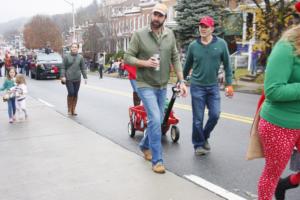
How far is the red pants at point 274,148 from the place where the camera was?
10.8 feet

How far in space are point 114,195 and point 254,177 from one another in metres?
1.76

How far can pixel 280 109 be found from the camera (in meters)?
3.28

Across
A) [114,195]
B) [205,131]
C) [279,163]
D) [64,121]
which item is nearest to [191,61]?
[205,131]

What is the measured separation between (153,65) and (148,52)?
0.77 ft

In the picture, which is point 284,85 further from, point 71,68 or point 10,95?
point 71,68

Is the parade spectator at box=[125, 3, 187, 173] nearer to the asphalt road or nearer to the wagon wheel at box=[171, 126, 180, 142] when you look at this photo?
the asphalt road

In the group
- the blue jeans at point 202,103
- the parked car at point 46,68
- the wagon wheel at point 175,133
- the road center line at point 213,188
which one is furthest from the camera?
the parked car at point 46,68

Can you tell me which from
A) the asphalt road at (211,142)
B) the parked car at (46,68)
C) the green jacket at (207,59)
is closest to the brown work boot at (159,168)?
the asphalt road at (211,142)

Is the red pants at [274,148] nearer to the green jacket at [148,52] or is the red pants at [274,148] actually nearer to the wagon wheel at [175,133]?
the green jacket at [148,52]

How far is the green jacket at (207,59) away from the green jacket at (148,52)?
0.63 m

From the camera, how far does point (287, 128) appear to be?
3.28m

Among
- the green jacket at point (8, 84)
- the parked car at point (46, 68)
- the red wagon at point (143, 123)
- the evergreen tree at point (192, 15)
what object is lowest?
the parked car at point (46, 68)

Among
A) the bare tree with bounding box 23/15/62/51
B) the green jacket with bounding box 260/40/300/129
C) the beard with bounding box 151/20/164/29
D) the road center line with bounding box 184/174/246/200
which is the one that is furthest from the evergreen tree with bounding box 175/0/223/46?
the bare tree with bounding box 23/15/62/51

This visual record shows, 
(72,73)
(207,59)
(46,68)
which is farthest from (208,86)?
(46,68)
